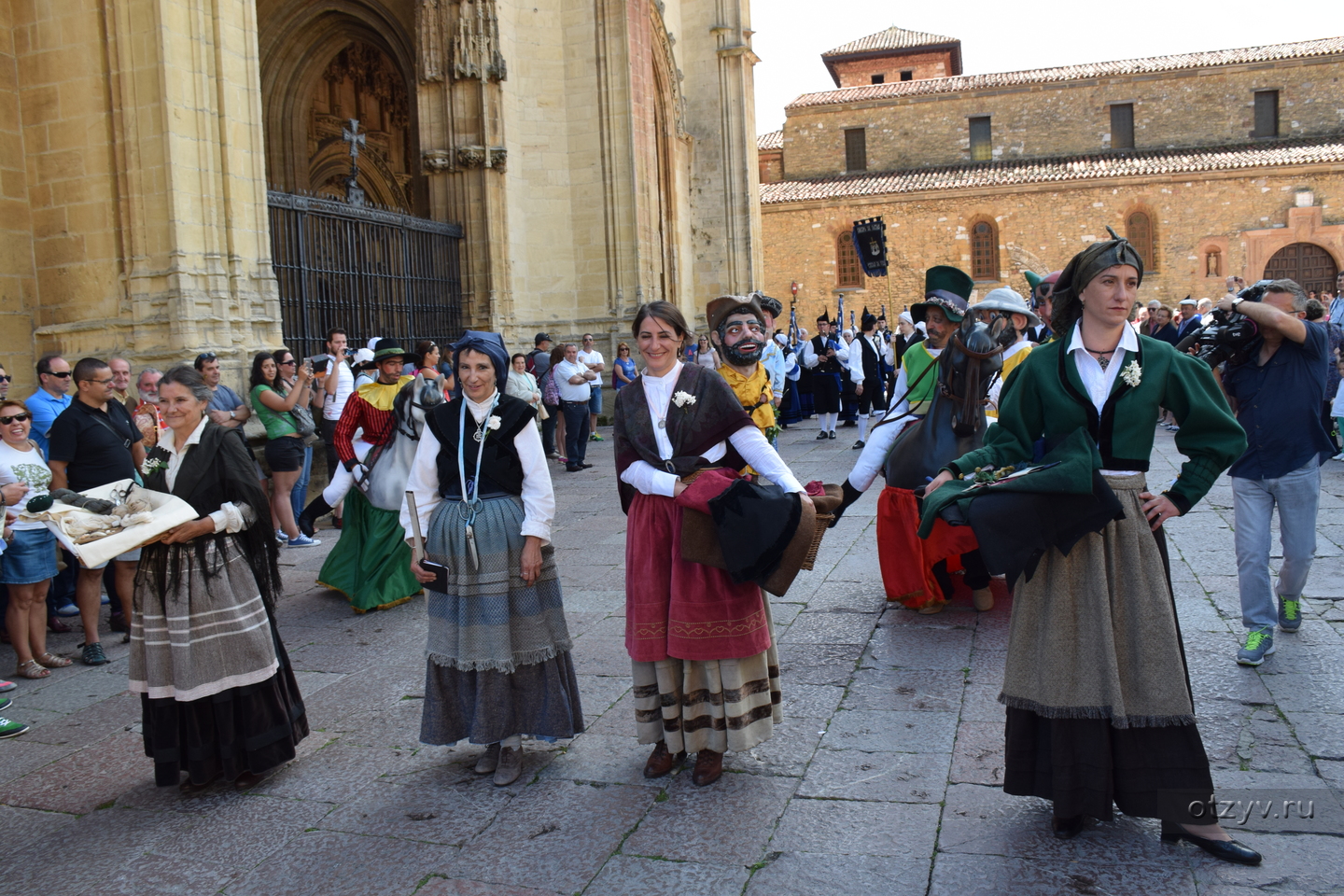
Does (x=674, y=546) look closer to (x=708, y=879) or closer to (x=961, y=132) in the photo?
(x=708, y=879)

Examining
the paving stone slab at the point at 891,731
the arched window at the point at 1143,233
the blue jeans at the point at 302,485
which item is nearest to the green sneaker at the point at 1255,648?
the paving stone slab at the point at 891,731

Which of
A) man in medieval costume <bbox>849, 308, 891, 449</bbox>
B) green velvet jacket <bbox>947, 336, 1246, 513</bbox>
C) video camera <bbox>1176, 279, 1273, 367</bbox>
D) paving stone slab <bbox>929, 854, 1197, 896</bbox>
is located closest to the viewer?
paving stone slab <bbox>929, 854, 1197, 896</bbox>

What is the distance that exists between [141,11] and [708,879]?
8.61 meters

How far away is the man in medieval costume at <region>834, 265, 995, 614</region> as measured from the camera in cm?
568

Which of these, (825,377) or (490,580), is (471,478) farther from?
(825,377)

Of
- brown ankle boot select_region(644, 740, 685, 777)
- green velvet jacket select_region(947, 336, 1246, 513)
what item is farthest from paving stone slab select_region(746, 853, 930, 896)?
green velvet jacket select_region(947, 336, 1246, 513)

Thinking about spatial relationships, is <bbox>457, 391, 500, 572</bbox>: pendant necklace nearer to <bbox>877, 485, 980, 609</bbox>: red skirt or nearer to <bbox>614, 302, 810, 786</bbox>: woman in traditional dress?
<bbox>614, 302, 810, 786</bbox>: woman in traditional dress

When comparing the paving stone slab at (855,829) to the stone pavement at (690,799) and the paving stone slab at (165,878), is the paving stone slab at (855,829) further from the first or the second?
the paving stone slab at (165,878)

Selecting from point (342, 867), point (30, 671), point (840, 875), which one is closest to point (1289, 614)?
point (840, 875)

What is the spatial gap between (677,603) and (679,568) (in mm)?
119

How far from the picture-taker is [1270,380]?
4.79m

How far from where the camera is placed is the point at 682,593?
3541 millimetres

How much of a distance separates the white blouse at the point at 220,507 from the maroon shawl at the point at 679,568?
1.46 metres

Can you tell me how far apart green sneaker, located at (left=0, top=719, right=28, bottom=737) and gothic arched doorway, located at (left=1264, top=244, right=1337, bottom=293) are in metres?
40.6
